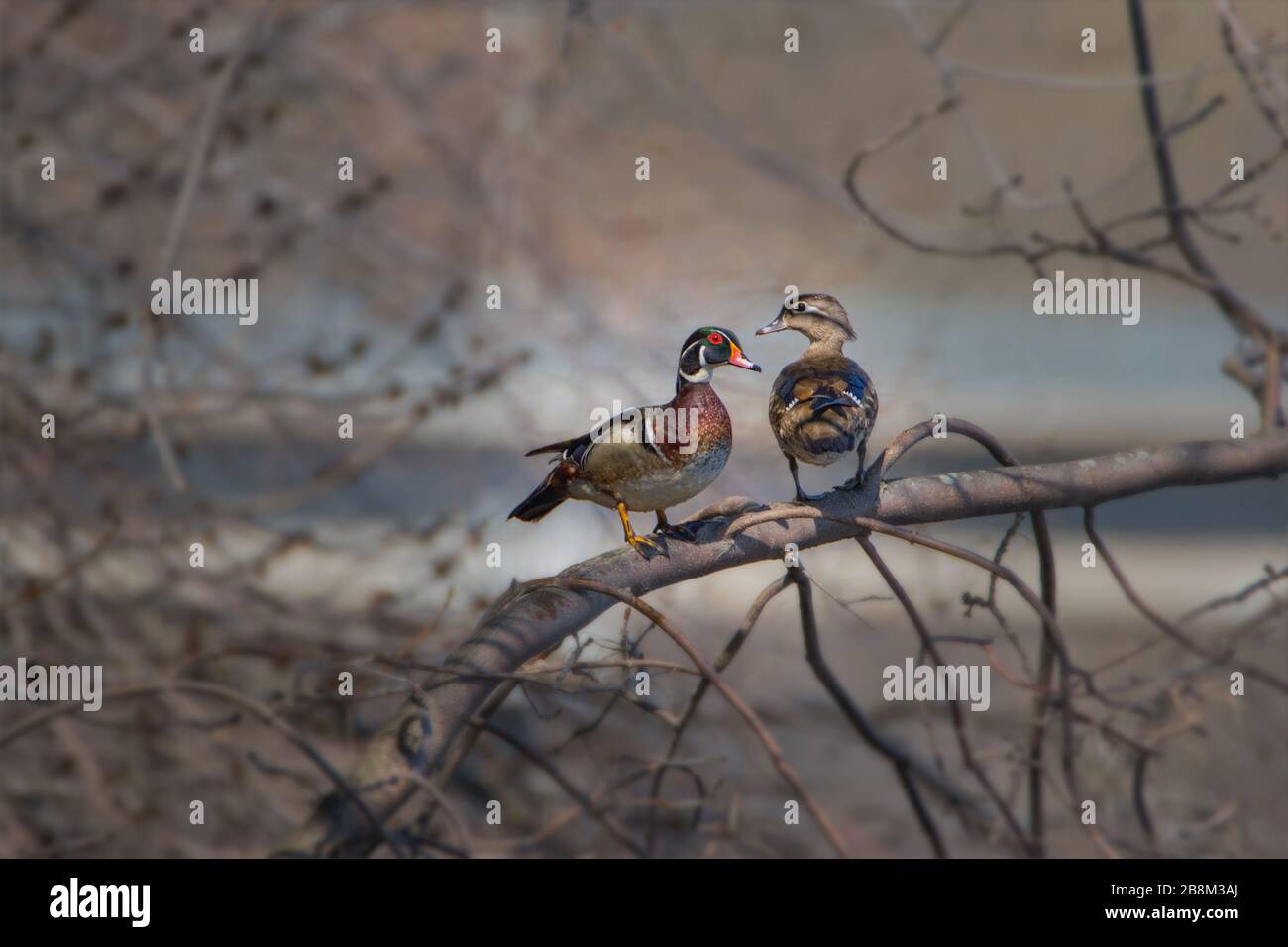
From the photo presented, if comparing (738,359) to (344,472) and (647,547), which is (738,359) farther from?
(344,472)

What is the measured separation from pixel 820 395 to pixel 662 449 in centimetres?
13

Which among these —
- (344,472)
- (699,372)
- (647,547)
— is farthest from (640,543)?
(344,472)

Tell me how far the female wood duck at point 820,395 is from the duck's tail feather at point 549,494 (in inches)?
6.9

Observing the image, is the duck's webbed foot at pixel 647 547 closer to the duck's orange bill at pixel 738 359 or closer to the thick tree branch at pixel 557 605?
the thick tree branch at pixel 557 605

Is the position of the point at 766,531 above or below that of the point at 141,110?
below

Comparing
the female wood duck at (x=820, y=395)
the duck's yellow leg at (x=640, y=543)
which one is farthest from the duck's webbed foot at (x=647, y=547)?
the female wood duck at (x=820, y=395)

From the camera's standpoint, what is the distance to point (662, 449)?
1013 millimetres

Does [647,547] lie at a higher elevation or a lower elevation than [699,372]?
lower

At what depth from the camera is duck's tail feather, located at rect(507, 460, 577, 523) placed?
1.03 meters

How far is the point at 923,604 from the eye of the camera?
104 inches

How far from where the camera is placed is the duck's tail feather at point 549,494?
1.03 m

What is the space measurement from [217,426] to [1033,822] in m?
1.85

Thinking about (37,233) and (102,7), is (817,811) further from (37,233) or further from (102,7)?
(102,7)

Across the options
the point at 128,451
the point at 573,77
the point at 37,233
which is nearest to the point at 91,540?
the point at 128,451
